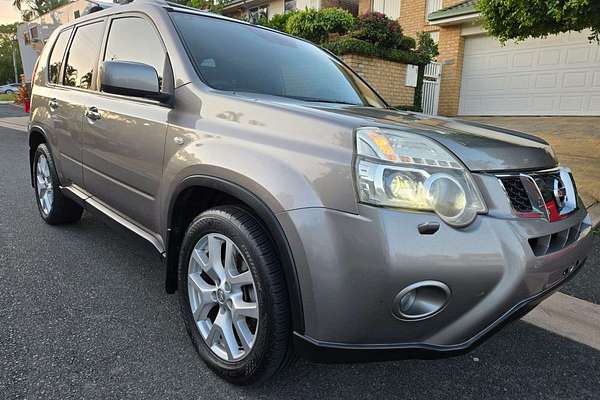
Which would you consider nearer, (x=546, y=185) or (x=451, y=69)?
(x=546, y=185)

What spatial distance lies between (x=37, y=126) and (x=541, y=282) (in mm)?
4098

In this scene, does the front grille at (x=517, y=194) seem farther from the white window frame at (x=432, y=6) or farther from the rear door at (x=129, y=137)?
the white window frame at (x=432, y=6)

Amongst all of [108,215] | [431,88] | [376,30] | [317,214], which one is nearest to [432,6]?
[431,88]

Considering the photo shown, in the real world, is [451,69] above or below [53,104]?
above

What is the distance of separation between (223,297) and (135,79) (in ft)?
3.84

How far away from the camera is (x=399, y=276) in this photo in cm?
149

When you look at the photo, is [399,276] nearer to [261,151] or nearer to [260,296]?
[260,296]

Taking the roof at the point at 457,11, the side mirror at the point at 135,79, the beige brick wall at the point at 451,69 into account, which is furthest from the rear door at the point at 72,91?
the beige brick wall at the point at 451,69

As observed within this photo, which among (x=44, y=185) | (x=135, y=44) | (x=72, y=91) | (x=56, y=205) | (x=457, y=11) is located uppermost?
(x=457, y=11)

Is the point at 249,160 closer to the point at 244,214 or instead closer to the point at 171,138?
the point at 244,214

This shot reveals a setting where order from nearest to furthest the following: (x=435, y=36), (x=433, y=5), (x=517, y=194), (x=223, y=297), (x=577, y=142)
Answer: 1. (x=517, y=194)
2. (x=223, y=297)
3. (x=577, y=142)
4. (x=435, y=36)
5. (x=433, y=5)

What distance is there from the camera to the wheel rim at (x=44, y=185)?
4069 millimetres

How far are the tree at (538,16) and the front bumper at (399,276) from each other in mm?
3637

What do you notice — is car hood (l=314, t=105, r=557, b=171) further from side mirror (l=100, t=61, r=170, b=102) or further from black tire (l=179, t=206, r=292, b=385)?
side mirror (l=100, t=61, r=170, b=102)
